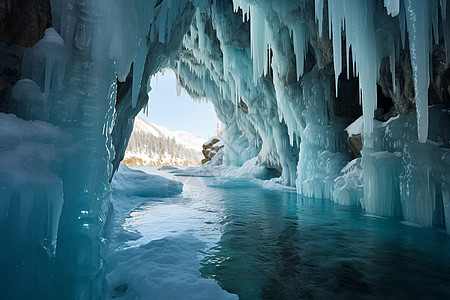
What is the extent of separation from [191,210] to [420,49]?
6854 millimetres

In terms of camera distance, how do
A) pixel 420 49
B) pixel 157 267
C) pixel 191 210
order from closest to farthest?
pixel 157 267 → pixel 420 49 → pixel 191 210

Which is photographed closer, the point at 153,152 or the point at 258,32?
the point at 258,32

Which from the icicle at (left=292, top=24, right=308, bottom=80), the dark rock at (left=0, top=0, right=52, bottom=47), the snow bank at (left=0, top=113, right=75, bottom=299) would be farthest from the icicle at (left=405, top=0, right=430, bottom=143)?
the dark rock at (left=0, top=0, right=52, bottom=47)

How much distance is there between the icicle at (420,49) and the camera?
4.07 meters

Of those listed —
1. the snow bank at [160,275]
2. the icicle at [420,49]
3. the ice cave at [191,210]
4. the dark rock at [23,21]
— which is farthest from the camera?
the icicle at [420,49]

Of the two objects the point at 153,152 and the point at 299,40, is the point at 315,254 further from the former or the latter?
the point at 153,152

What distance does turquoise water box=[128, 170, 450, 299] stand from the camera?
276 cm

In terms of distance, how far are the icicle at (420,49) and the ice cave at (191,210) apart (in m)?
0.02

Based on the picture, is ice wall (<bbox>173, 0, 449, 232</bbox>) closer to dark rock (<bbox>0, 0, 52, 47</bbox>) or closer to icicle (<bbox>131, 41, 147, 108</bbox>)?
icicle (<bbox>131, 41, 147, 108</bbox>)

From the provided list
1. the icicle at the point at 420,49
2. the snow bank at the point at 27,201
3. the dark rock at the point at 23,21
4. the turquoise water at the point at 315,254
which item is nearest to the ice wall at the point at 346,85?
the icicle at the point at 420,49

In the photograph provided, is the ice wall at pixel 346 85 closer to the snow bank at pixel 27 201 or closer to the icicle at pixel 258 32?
the icicle at pixel 258 32

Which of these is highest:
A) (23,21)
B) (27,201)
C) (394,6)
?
(394,6)

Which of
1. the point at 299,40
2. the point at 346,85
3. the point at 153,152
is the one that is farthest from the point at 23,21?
the point at 153,152

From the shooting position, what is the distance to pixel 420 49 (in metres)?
4.09
